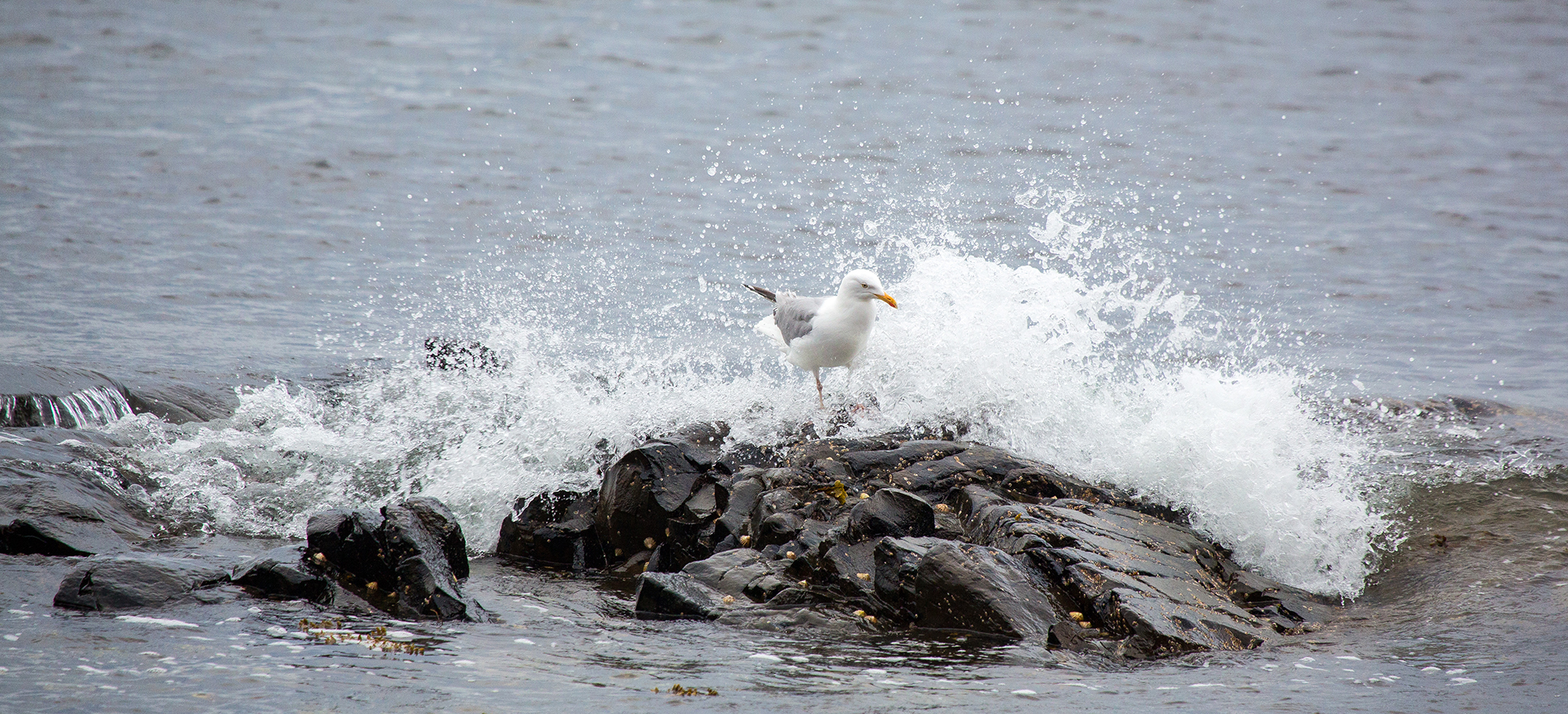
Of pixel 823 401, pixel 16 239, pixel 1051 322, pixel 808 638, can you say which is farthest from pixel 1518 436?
pixel 16 239

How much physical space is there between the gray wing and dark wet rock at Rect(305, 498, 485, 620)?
3006 millimetres

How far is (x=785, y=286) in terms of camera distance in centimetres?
1271

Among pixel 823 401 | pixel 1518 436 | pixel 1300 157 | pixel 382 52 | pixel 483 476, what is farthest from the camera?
pixel 382 52

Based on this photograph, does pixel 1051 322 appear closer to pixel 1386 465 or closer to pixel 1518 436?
pixel 1386 465

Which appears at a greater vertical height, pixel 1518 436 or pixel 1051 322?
pixel 1051 322

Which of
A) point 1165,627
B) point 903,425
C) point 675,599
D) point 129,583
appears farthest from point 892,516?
point 129,583

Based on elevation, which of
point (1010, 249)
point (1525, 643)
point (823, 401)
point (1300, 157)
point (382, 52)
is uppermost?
point (382, 52)

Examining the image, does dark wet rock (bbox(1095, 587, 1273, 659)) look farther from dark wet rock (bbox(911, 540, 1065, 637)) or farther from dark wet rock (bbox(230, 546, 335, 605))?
dark wet rock (bbox(230, 546, 335, 605))

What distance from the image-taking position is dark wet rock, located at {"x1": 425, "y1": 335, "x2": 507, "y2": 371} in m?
9.07

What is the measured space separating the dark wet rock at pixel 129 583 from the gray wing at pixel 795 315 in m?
3.84

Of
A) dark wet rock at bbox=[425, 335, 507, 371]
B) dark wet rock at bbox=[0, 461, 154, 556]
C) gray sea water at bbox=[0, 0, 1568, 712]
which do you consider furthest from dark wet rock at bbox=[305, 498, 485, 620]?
dark wet rock at bbox=[425, 335, 507, 371]

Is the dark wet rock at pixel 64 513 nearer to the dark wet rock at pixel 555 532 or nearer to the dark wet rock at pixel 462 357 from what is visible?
the dark wet rock at pixel 555 532

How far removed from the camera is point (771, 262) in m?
13.6

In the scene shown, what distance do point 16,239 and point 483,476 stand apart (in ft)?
30.0
